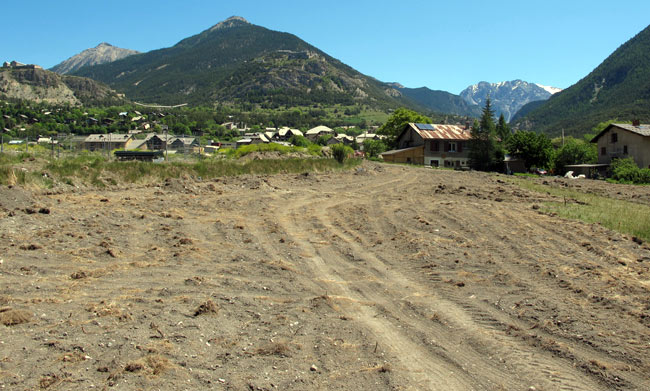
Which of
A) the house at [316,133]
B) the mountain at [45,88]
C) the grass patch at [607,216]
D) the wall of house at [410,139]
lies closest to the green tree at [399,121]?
the wall of house at [410,139]

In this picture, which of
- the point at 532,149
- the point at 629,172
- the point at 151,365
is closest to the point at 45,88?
the point at 532,149

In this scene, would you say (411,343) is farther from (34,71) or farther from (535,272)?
(34,71)

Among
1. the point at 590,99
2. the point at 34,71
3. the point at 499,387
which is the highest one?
the point at 34,71

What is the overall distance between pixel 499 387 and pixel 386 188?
862 inches

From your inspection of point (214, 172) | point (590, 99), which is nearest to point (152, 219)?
point (214, 172)

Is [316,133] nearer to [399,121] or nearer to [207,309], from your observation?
[399,121]

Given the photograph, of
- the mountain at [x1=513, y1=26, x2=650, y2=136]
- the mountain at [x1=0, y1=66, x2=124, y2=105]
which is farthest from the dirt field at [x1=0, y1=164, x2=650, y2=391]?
the mountain at [x1=0, y1=66, x2=124, y2=105]

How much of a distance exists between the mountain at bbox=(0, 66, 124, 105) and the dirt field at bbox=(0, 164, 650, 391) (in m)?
181

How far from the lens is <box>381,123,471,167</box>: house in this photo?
2475 inches

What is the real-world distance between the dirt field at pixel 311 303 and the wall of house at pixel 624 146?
4186 centimetres

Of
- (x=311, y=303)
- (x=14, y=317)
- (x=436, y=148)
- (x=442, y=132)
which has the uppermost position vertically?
(x=442, y=132)

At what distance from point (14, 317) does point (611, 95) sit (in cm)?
17939

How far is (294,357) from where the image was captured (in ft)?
17.2

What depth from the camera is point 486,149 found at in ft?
182
